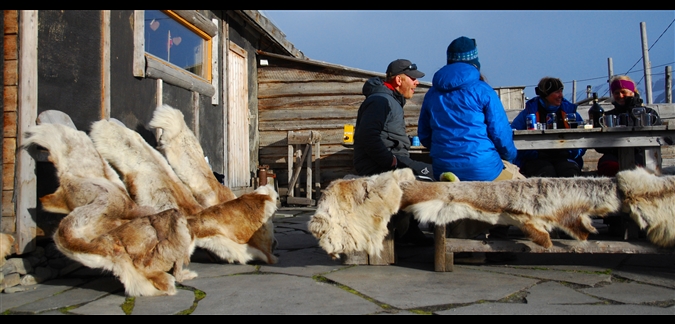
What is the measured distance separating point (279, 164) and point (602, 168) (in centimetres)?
582

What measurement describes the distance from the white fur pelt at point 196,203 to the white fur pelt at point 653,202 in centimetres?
242

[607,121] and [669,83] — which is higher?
[669,83]

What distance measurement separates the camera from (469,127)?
13.0 ft

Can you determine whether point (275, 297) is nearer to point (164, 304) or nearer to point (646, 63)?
point (164, 304)

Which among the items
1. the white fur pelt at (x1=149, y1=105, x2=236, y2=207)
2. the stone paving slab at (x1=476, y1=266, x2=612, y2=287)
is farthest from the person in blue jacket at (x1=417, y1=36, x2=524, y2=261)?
the white fur pelt at (x1=149, y1=105, x2=236, y2=207)

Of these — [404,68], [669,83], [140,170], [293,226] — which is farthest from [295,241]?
[669,83]

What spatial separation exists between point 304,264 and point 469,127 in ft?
5.18

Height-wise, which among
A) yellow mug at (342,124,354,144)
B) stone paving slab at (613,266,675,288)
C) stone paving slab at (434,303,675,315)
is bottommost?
stone paving slab at (434,303,675,315)

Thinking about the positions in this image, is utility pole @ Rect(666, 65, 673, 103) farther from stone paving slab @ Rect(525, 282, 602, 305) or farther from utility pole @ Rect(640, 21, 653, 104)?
stone paving slab @ Rect(525, 282, 602, 305)

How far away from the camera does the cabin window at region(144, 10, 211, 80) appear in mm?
5602

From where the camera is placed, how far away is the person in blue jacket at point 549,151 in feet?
17.5

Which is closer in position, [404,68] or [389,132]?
[389,132]

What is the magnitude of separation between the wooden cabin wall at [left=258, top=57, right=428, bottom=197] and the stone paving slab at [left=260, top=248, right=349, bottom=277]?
5268mm

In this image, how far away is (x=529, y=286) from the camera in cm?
319
